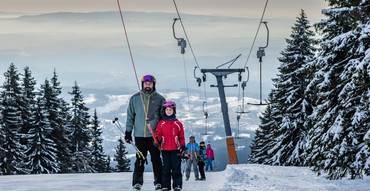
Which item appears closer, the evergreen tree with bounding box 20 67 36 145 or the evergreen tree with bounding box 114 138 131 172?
the evergreen tree with bounding box 20 67 36 145

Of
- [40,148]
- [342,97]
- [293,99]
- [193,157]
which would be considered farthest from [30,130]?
[342,97]

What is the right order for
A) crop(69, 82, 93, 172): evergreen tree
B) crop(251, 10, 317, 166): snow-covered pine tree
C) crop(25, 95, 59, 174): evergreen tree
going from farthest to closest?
crop(69, 82, 93, 172): evergreen tree < crop(25, 95, 59, 174): evergreen tree < crop(251, 10, 317, 166): snow-covered pine tree

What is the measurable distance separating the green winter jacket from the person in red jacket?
20 centimetres

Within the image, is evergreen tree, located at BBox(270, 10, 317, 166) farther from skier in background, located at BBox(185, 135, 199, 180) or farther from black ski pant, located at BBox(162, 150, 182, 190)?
black ski pant, located at BBox(162, 150, 182, 190)

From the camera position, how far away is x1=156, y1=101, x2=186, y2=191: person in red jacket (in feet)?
39.7

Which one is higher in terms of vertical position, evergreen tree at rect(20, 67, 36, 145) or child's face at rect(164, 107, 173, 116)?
evergreen tree at rect(20, 67, 36, 145)

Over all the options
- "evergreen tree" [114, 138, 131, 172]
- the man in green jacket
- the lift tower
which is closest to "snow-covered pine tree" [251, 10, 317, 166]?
the lift tower

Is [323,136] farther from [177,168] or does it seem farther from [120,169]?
[120,169]

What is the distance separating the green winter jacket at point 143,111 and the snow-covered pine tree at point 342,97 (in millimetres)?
5899

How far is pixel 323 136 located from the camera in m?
19.5

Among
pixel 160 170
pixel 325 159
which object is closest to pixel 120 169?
pixel 325 159

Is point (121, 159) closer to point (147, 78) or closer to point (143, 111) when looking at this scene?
point (143, 111)

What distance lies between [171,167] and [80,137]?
47.3 meters

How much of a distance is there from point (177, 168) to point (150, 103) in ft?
4.34
